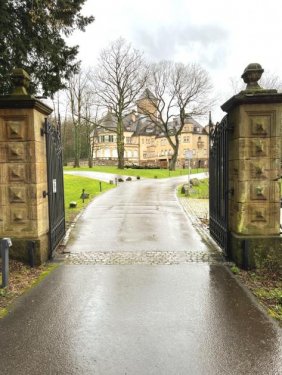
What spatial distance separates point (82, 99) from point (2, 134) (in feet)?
138

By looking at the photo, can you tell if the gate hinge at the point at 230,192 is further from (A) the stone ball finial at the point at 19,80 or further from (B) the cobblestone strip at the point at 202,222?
(A) the stone ball finial at the point at 19,80

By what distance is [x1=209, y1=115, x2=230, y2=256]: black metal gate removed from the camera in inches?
289

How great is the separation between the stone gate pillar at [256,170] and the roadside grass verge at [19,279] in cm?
382

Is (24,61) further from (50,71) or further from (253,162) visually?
(253,162)

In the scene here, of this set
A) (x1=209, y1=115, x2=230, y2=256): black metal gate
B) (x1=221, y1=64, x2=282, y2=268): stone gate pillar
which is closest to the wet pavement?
(x1=221, y1=64, x2=282, y2=268): stone gate pillar

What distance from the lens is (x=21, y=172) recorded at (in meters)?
6.66

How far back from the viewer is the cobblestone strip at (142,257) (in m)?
6.92

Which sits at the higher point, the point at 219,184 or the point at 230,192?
the point at 219,184

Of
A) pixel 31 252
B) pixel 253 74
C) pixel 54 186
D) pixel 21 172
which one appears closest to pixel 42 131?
pixel 21 172

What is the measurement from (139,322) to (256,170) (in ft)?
12.5

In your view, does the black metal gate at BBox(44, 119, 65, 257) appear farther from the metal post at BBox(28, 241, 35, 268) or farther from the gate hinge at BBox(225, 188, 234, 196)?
the gate hinge at BBox(225, 188, 234, 196)

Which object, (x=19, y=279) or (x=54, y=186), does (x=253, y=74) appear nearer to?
(x=54, y=186)

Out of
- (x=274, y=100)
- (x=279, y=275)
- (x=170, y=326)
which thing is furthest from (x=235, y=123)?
(x=170, y=326)

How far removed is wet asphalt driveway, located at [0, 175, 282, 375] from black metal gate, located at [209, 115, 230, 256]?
0.85 metres
